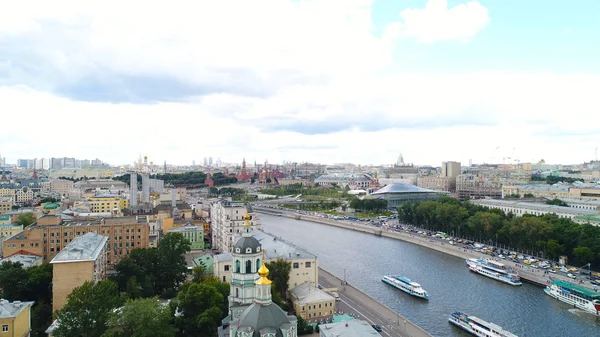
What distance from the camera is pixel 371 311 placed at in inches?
789

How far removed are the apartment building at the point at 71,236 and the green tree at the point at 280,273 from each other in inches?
385

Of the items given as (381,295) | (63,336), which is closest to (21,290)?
(63,336)

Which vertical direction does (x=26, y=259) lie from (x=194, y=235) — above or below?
above

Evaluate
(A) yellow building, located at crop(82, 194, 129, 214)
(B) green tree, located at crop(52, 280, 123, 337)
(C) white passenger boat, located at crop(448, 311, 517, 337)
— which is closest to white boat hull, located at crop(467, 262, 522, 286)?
(C) white passenger boat, located at crop(448, 311, 517, 337)

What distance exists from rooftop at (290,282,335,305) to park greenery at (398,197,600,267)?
17895 millimetres

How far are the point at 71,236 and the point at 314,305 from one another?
14971 millimetres

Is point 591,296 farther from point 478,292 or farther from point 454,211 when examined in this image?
point 454,211

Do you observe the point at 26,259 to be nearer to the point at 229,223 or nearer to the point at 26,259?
the point at 26,259

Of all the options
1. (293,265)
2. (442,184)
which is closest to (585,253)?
(293,265)

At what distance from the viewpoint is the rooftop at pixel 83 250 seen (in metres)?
18.5

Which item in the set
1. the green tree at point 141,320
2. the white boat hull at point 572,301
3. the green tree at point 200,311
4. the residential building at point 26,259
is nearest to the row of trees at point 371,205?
the white boat hull at point 572,301

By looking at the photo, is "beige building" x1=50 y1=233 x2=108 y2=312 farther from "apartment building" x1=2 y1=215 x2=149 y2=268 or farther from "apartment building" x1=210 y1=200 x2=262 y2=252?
"apartment building" x1=210 y1=200 x2=262 y2=252

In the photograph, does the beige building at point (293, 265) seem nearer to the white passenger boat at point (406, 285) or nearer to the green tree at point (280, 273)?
the green tree at point (280, 273)

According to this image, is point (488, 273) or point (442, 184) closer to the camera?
point (488, 273)
